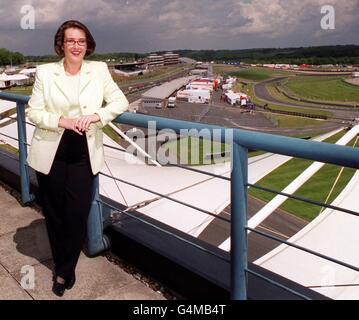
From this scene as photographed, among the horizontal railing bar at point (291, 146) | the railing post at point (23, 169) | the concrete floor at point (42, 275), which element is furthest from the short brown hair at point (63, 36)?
the railing post at point (23, 169)

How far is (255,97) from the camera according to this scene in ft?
386

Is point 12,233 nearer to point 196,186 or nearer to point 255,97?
point 196,186

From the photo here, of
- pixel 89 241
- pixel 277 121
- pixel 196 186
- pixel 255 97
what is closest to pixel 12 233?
pixel 89 241

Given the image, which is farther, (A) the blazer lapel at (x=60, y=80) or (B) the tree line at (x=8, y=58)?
(B) the tree line at (x=8, y=58)

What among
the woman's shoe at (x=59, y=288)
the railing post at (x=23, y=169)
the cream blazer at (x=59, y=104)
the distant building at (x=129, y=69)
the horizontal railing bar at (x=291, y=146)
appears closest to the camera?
the horizontal railing bar at (x=291, y=146)

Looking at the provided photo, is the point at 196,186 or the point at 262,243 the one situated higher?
the point at 196,186

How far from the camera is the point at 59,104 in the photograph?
2449mm

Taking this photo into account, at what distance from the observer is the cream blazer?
2.43 m

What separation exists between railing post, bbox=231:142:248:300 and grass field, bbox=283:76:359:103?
122761 millimetres

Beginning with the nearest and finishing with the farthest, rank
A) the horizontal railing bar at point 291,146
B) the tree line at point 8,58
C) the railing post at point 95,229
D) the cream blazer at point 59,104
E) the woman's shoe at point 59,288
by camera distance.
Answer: the horizontal railing bar at point 291,146
the cream blazer at point 59,104
the woman's shoe at point 59,288
the railing post at point 95,229
the tree line at point 8,58

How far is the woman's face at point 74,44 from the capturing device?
7.97 ft

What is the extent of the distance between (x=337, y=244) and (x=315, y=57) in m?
196

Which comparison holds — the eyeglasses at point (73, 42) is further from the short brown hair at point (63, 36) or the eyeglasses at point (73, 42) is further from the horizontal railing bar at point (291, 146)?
the horizontal railing bar at point (291, 146)

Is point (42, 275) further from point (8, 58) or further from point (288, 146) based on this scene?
point (8, 58)
